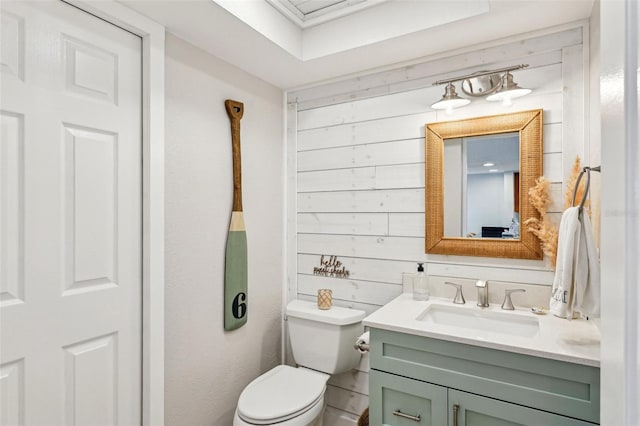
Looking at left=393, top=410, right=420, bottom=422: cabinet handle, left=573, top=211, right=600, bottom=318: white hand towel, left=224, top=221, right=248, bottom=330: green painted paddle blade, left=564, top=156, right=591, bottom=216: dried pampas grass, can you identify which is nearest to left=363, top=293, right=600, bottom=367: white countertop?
left=573, top=211, right=600, bottom=318: white hand towel

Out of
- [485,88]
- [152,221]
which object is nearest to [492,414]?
[485,88]

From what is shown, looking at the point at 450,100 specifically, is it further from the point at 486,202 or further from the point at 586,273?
the point at 586,273

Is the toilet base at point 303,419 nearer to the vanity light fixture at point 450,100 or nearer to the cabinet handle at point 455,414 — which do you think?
the cabinet handle at point 455,414

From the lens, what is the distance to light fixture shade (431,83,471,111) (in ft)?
6.16

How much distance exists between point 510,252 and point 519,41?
1021 millimetres

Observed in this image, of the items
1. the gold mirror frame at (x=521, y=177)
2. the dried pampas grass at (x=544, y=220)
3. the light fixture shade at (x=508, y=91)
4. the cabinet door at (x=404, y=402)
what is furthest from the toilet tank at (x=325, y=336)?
the light fixture shade at (x=508, y=91)

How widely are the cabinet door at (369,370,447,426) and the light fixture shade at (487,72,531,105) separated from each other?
1334 mm

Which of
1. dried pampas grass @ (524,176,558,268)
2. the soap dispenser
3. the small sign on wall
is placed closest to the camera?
dried pampas grass @ (524,176,558,268)

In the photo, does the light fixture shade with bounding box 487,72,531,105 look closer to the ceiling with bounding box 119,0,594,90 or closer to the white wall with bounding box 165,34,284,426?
the ceiling with bounding box 119,0,594,90

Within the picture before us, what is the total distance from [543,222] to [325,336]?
1.25m

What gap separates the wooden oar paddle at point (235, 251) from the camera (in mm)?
2043

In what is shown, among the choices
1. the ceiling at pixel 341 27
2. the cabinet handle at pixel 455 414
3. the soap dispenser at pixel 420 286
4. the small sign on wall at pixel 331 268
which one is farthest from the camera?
the small sign on wall at pixel 331 268

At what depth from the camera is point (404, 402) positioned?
1568 millimetres

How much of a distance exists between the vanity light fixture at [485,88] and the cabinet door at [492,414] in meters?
1.32
